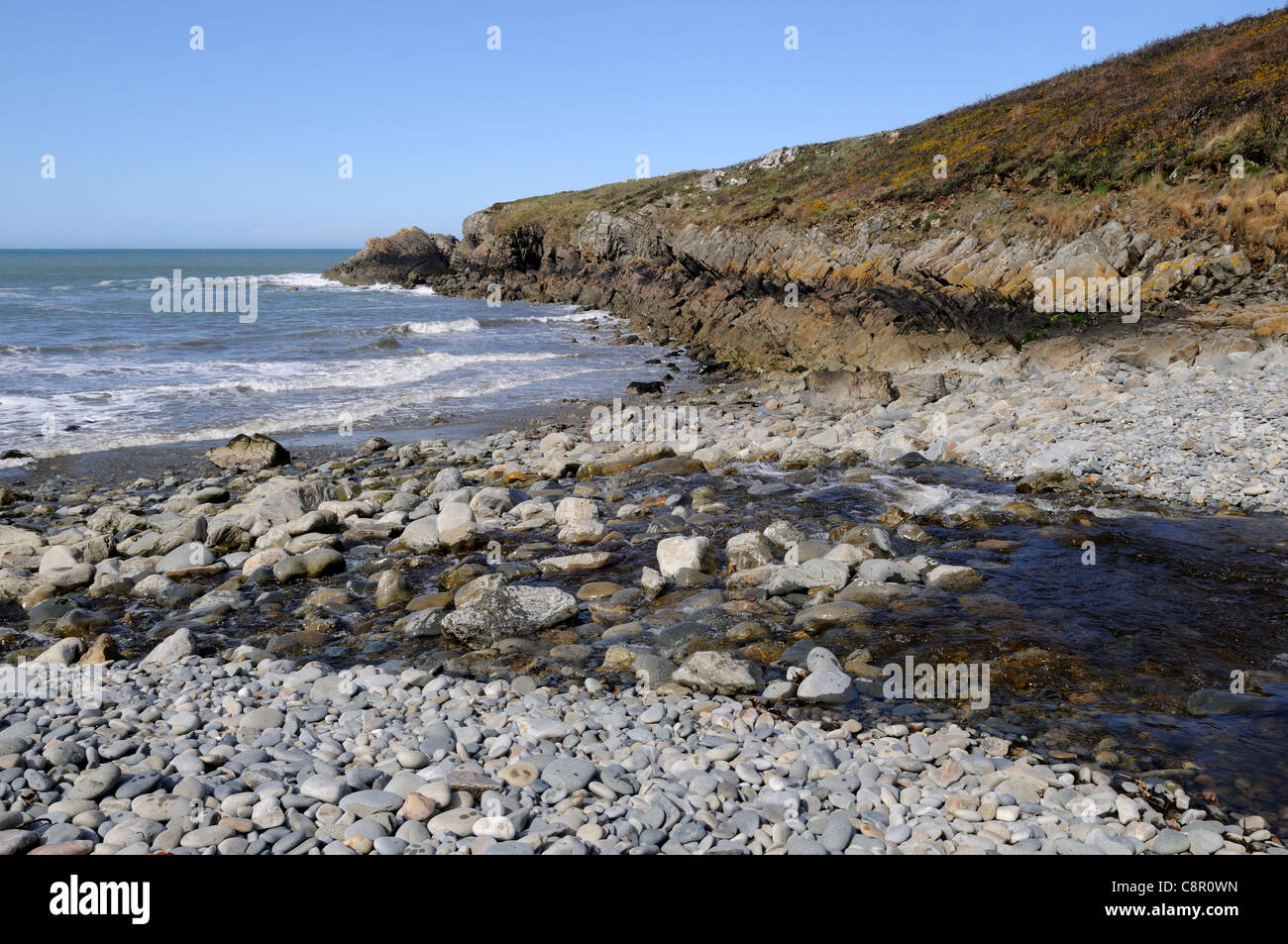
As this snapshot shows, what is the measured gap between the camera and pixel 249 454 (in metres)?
14.6

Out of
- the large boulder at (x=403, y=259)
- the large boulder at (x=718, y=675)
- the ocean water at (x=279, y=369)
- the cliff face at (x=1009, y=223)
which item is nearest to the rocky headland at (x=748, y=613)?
the large boulder at (x=718, y=675)

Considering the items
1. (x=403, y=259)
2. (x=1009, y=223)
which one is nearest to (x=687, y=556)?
(x=1009, y=223)

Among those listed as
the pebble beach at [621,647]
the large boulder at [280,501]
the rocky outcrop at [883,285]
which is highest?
the rocky outcrop at [883,285]

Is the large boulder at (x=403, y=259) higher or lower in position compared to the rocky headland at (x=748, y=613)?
higher

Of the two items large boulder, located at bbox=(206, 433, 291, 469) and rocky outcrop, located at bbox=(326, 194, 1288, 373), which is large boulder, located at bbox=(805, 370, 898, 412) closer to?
rocky outcrop, located at bbox=(326, 194, 1288, 373)

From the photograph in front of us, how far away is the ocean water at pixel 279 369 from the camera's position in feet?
58.5

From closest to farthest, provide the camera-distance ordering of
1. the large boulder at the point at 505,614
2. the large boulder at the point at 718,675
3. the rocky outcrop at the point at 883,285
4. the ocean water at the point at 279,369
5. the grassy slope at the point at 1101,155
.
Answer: the large boulder at the point at 718,675 → the large boulder at the point at 505,614 → the rocky outcrop at the point at 883,285 → the ocean water at the point at 279,369 → the grassy slope at the point at 1101,155

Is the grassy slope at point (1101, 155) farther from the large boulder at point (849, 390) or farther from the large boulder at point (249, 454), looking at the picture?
the large boulder at point (249, 454)

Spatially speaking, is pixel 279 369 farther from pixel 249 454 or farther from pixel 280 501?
pixel 280 501

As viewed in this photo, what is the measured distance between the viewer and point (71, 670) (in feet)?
20.5

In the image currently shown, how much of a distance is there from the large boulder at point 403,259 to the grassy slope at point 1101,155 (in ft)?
117
